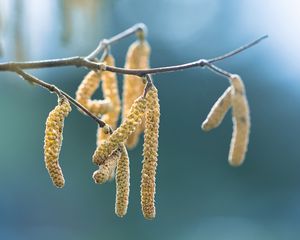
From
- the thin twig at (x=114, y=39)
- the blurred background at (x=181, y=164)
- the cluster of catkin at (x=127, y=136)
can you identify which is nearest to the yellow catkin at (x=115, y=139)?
the cluster of catkin at (x=127, y=136)

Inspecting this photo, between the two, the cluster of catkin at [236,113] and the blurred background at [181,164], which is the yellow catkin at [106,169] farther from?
the blurred background at [181,164]

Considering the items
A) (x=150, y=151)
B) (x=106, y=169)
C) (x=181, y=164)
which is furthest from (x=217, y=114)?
(x=181, y=164)

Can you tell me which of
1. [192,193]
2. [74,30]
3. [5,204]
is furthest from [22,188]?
[74,30]

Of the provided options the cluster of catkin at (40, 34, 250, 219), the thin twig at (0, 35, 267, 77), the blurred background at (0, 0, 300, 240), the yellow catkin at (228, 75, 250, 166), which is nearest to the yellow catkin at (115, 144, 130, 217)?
the cluster of catkin at (40, 34, 250, 219)

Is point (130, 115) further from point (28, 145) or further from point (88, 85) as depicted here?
point (28, 145)

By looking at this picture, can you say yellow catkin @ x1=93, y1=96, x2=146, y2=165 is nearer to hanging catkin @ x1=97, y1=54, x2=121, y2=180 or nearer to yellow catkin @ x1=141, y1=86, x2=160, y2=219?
yellow catkin @ x1=141, y1=86, x2=160, y2=219
